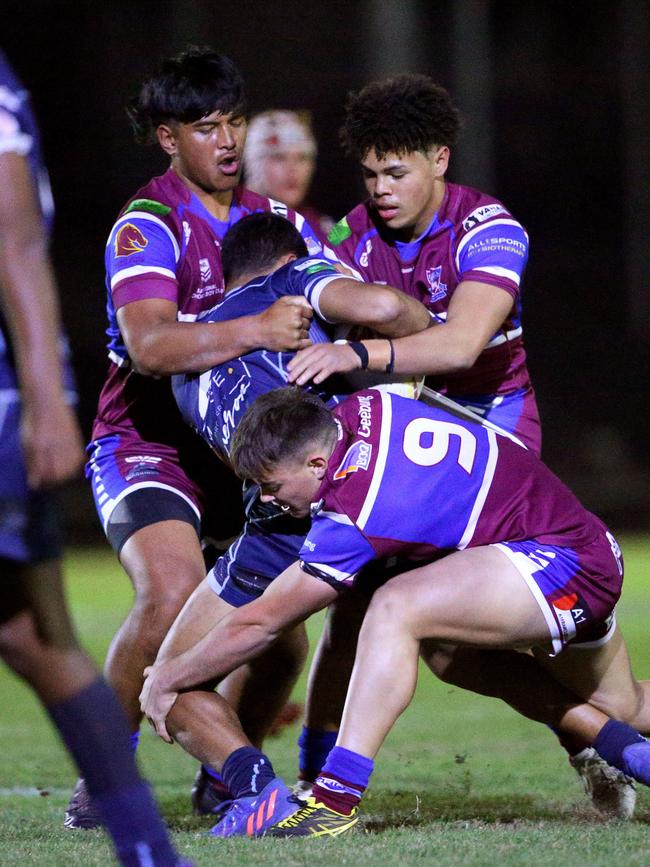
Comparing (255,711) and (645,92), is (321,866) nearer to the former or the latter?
(255,711)

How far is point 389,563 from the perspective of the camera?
409 centimetres

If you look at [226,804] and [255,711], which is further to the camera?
[255,711]

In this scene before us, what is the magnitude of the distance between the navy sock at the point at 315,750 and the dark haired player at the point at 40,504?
1.87 meters

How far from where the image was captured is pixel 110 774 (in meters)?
2.80

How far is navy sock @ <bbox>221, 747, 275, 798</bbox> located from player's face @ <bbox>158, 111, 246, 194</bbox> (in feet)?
6.21

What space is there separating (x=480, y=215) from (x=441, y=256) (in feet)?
0.62

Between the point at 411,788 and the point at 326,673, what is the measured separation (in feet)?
2.44

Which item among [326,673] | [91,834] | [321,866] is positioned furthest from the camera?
[326,673]

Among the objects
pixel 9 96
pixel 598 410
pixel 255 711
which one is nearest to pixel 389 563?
pixel 255 711

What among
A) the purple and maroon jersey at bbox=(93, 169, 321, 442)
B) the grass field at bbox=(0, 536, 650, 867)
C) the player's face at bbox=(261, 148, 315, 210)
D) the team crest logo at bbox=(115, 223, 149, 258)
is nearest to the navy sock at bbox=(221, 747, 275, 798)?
the grass field at bbox=(0, 536, 650, 867)

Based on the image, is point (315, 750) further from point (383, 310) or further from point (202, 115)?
point (202, 115)

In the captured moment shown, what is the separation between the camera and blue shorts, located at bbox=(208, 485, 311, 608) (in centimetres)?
421

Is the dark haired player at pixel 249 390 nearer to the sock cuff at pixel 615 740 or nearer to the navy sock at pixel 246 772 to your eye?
the navy sock at pixel 246 772

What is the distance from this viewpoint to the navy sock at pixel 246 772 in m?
3.87
